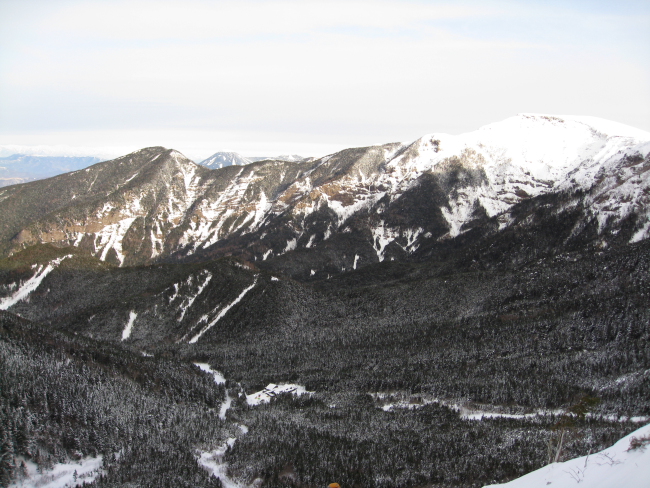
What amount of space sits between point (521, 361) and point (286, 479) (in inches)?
3291

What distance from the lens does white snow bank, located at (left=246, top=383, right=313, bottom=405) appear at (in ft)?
452

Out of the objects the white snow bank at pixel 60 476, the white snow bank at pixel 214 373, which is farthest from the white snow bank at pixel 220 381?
the white snow bank at pixel 60 476

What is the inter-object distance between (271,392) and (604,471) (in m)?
116

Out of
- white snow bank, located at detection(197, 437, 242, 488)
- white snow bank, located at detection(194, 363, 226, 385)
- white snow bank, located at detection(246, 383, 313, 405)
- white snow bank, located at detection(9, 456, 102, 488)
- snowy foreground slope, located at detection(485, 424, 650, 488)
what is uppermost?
snowy foreground slope, located at detection(485, 424, 650, 488)

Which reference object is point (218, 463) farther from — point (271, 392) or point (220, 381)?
point (220, 381)

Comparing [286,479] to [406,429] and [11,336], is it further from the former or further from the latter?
[11,336]

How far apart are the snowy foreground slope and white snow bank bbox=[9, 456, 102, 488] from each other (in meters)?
75.8

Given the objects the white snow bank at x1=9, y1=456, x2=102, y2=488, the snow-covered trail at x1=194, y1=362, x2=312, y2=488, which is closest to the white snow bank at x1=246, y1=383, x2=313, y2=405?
the snow-covered trail at x1=194, y1=362, x2=312, y2=488

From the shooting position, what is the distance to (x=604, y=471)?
37781mm

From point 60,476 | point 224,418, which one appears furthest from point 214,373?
point 60,476

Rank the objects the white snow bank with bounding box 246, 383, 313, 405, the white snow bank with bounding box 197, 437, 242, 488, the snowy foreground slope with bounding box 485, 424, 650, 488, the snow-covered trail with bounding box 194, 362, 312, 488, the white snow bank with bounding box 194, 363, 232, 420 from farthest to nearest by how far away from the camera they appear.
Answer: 1. the white snow bank with bounding box 246, 383, 313, 405
2. the white snow bank with bounding box 194, 363, 232, 420
3. the snow-covered trail with bounding box 194, 362, 312, 488
4. the white snow bank with bounding box 197, 437, 242, 488
5. the snowy foreground slope with bounding box 485, 424, 650, 488

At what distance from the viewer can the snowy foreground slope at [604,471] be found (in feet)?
115

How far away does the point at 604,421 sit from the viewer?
8644 cm

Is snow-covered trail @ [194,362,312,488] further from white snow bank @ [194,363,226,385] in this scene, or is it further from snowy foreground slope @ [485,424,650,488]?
snowy foreground slope @ [485,424,650,488]
